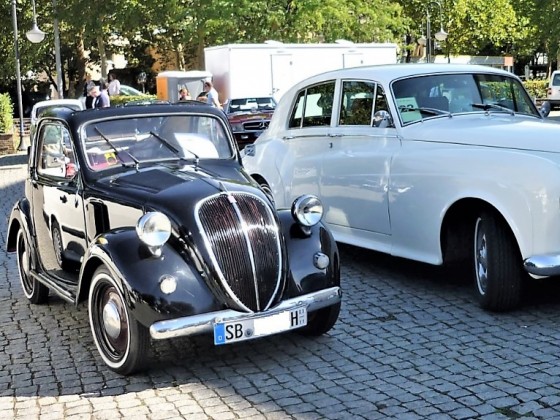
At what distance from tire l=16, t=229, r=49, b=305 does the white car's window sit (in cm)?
304

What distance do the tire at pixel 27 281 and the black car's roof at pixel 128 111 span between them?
4.15 feet

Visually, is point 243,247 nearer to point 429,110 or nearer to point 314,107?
point 429,110

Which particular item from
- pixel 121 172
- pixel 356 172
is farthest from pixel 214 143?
pixel 356 172

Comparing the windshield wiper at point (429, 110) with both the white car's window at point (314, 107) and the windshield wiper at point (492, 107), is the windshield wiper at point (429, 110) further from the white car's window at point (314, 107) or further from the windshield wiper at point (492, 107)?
the white car's window at point (314, 107)

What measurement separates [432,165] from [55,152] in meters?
3.08

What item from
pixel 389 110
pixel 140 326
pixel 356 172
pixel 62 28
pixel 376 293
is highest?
pixel 62 28

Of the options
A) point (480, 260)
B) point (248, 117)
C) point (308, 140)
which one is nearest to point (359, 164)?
point (308, 140)

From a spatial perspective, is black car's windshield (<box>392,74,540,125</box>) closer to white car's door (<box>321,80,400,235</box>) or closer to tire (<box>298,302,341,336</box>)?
white car's door (<box>321,80,400,235</box>)

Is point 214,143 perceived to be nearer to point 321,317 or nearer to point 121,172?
point 121,172

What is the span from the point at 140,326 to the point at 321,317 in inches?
55.3

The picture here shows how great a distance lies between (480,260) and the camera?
6.43 meters

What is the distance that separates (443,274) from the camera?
25.2 feet

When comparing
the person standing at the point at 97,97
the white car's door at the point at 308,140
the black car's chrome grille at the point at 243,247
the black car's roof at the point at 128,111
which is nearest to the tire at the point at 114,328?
the black car's chrome grille at the point at 243,247

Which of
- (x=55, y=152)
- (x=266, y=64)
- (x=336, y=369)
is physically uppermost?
(x=266, y=64)
